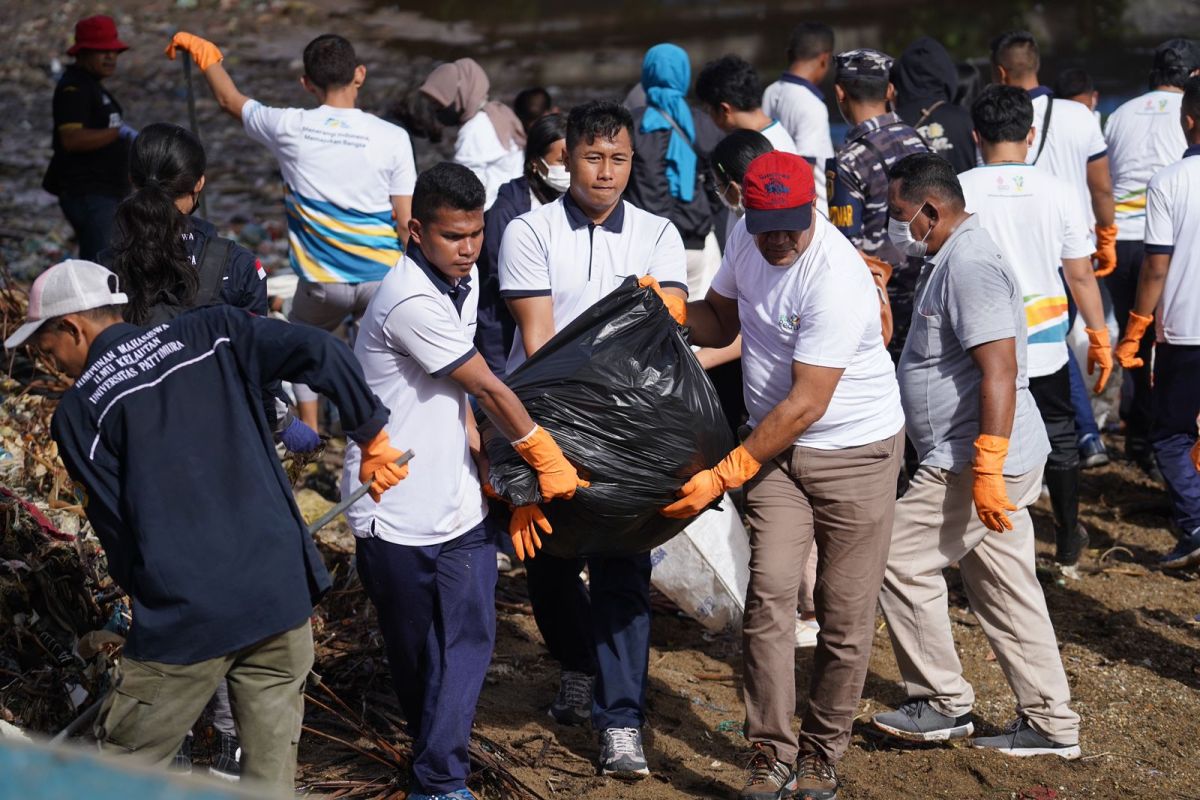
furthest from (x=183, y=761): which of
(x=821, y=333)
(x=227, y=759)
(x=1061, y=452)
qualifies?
(x=1061, y=452)

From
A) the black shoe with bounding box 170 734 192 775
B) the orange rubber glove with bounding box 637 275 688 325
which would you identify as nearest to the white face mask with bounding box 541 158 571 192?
the orange rubber glove with bounding box 637 275 688 325

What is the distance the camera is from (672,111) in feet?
19.4

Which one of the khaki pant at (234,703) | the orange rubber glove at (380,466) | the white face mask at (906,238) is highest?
the white face mask at (906,238)

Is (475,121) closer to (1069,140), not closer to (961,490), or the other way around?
(1069,140)

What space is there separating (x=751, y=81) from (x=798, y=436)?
89.0 inches

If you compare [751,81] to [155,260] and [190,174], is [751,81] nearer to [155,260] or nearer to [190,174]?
[190,174]

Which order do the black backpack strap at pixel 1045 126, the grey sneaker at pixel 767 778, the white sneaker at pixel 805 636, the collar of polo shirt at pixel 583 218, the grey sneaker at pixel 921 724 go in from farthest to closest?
1. the black backpack strap at pixel 1045 126
2. the white sneaker at pixel 805 636
3. the grey sneaker at pixel 921 724
4. the collar of polo shirt at pixel 583 218
5. the grey sneaker at pixel 767 778

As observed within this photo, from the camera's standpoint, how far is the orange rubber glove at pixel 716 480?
3516 mm

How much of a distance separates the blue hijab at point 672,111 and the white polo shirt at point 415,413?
2.58 meters

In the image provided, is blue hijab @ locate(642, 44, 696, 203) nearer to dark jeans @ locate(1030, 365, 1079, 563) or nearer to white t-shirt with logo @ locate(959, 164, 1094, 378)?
white t-shirt with logo @ locate(959, 164, 1094, 378)

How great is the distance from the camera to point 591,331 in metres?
3.50

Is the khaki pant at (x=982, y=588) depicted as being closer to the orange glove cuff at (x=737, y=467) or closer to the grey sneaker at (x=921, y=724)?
the grey sneaker at (x=921, y=724)

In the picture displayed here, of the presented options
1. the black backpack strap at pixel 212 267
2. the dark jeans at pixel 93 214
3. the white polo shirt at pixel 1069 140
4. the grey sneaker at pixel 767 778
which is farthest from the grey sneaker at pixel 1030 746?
the dark jeans at pixel 93 214

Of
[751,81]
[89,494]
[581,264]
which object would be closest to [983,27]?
[751,81]
